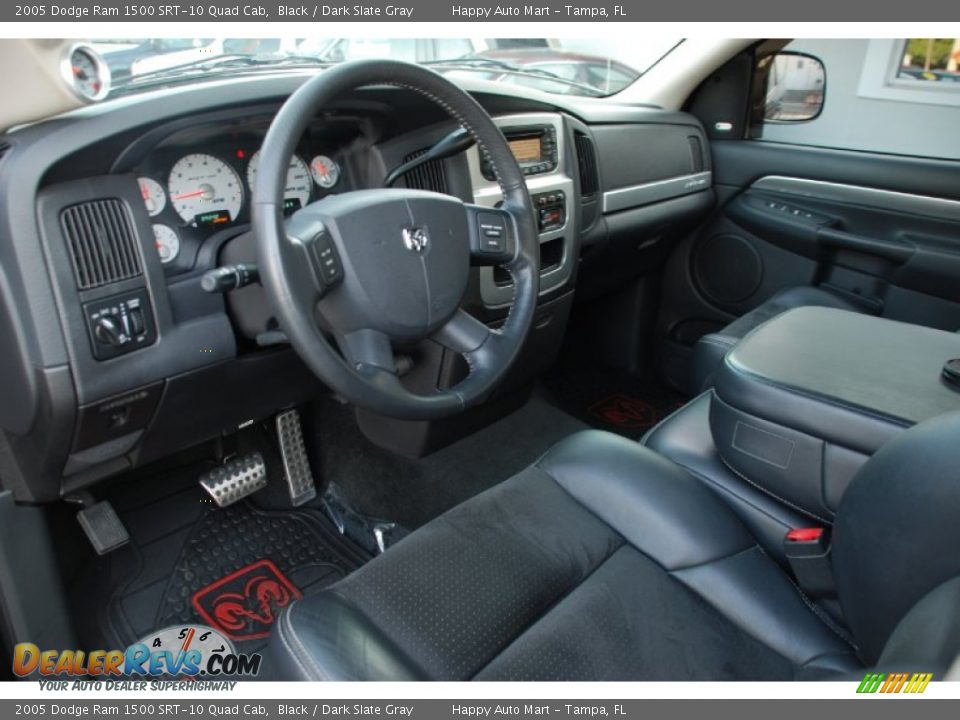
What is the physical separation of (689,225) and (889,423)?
1654 millimetres

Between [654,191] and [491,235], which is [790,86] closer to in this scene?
[654,191]

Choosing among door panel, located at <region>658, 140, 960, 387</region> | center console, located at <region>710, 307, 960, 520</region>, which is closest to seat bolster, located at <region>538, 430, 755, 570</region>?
center console, located at <region>710, 307, 960, 520</region>

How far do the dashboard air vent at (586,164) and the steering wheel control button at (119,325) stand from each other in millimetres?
1241

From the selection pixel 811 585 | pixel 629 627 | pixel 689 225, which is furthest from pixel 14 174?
pixel 689 225

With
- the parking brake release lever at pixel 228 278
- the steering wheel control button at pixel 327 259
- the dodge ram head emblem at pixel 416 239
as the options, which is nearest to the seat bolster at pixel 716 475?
the dodge ram head emblem at pixel 416 239

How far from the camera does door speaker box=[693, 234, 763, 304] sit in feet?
8.82

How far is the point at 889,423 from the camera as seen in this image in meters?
1.17

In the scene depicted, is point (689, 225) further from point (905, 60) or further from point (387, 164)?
point (387, 164)

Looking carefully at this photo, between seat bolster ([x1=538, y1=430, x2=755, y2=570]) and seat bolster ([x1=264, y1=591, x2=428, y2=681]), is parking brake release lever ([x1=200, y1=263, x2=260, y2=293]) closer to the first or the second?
seat bolster ([x1=264, y1=591, x2=428, y2=681])

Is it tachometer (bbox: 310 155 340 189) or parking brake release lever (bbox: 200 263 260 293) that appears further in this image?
tachometer (bbox: 310 155 340 189)

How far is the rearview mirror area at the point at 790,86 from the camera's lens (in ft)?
8.46

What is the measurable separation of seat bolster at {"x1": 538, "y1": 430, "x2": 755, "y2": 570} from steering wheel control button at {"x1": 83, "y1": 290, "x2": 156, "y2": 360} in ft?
2.43

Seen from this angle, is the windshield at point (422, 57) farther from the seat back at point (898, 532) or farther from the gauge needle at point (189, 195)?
the seat back at point (898, 532)

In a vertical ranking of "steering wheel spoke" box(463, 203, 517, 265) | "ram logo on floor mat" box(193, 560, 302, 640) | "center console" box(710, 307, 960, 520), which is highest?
"steering wheel spoke" box(463, 203, 517, 265)
